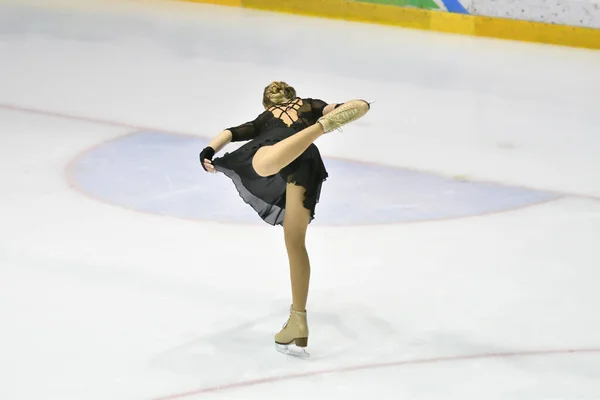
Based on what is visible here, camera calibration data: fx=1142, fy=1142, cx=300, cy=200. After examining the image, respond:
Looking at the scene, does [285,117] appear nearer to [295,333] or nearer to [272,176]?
[272,176]

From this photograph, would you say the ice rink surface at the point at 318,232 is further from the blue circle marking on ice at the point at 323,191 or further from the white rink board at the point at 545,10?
the white rink board at the point at 545,10

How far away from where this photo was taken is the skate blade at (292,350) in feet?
16.2

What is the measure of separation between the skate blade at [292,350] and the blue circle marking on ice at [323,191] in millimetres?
1722

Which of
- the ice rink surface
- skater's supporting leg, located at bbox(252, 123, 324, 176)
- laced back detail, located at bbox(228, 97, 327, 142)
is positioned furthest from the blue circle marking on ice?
skater's supporting leg, located at bbox(252, 123, 324, 176)

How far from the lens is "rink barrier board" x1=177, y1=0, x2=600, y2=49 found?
1134cm

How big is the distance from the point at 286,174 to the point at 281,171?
0.08ft

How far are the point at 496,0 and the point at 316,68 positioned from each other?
7.30ft

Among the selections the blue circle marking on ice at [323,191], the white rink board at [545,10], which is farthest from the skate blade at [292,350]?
the white rink board at [545,10]

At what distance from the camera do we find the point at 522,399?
455 centimetres

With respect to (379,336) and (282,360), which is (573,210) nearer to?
(379,336)

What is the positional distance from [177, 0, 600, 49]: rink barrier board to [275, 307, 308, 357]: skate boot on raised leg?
722 cm

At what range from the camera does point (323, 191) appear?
714 cm

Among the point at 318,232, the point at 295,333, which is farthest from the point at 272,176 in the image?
the point at 318,232

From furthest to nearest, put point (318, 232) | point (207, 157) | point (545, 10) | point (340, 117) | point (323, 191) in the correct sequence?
1. point (545, 10)
2. point (323, 191)
3. point (318, 232)
4. point (207, 157)
5. point (340, 117)
